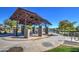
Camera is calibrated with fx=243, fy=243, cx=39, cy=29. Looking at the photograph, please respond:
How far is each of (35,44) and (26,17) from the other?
1.41 ft

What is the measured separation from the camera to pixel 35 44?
3678 millimetres

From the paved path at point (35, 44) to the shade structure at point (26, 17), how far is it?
276mm

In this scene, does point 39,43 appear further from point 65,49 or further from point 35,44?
point 65,49

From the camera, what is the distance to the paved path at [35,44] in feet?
12.0

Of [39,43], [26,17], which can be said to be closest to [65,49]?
[39,43]

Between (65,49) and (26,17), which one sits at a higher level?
(26,17)

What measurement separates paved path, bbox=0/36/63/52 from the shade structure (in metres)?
0.28

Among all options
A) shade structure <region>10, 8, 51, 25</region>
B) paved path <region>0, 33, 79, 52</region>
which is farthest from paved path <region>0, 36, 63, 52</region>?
shade structure <region>10, 8, 51, 25</region>

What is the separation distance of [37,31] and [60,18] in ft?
1.32

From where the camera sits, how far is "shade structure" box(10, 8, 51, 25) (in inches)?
142

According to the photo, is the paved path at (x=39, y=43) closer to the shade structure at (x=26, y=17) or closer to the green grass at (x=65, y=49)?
the green grass at (x=65, y=49)
